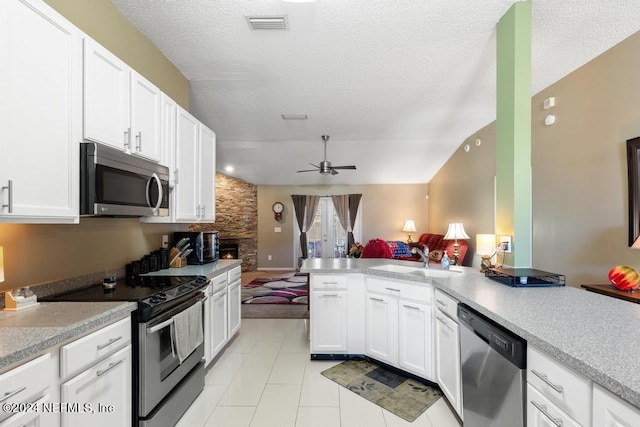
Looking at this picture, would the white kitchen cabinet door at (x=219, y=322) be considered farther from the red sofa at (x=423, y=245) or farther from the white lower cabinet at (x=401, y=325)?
the red sofa at (x=423, y=245)

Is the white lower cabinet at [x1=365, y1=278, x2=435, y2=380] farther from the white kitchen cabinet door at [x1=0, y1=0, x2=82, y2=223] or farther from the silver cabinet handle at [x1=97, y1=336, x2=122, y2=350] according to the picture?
the white kitchen cabinet door at [x1=0, y1=0, x2=82, y2=223]

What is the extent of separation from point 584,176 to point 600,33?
129cm

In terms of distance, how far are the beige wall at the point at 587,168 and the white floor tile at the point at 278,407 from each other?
3.02m

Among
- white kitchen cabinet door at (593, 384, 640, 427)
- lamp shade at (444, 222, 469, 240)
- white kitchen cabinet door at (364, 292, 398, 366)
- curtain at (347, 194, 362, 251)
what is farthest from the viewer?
curtain at (347, 194, 362, 251)

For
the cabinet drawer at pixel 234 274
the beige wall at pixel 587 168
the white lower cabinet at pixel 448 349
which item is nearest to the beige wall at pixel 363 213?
the beige wall at pixel 587 168

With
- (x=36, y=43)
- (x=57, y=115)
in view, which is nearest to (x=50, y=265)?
(x=57, y=115)

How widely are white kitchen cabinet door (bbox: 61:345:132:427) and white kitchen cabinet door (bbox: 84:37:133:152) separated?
3.85 feet

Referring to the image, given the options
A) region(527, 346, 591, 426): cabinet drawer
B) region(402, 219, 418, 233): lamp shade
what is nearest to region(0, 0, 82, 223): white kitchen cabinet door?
region(527, 346, 591, 426): cabinet drawer

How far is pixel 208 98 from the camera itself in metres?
3.87

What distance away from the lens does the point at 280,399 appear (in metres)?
2.32

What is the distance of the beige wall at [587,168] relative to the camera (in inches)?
104

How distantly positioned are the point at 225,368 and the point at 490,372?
2270 mm

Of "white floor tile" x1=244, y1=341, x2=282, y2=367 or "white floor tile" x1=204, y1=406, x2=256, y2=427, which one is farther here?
"white floor tile" x1=244, y1=341, x2=282, y2=367

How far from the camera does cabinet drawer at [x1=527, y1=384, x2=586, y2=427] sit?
107cm
